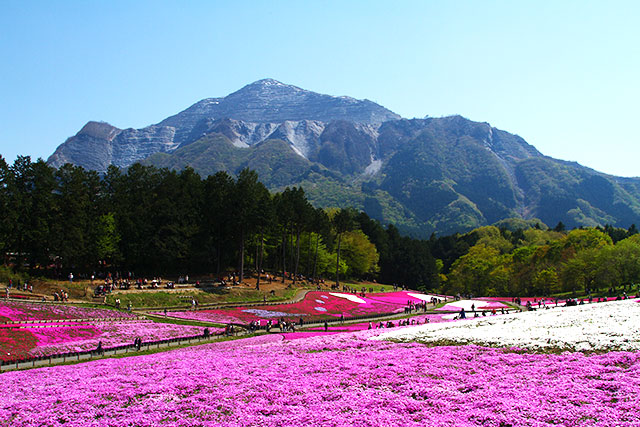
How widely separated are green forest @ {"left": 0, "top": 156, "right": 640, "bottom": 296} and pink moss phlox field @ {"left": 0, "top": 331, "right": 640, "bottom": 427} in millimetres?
41072

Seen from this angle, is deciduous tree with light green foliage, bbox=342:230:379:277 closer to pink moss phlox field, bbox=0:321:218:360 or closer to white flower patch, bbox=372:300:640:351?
pink moss phlox field, bbox=0:321:218:360

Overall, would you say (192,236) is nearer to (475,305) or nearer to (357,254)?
(357,254)

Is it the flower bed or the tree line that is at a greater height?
the tree line

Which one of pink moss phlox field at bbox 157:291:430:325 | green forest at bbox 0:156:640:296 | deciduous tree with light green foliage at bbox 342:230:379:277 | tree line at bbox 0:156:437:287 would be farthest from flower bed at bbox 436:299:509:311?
deciduous tree with light green foliage at bbox 342:230:379:277

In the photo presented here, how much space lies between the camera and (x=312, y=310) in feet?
206

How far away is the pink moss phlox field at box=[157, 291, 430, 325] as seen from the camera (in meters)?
52.7

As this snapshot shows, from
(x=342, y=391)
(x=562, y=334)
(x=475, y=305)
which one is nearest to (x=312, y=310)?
(x=475, y=305)

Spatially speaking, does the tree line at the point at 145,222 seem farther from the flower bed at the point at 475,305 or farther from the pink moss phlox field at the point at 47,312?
the flower bed at the point at 475,305

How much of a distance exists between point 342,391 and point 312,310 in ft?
141

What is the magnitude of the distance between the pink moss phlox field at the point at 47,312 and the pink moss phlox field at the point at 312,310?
7.10m

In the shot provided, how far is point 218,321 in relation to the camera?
167 ft

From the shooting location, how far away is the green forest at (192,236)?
Answer: 6356 centimetres

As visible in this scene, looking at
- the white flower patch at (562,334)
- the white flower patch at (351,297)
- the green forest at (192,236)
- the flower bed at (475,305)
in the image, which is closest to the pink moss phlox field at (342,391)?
the white flower patch at (562,334)

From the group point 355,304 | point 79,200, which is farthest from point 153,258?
point 355,304
